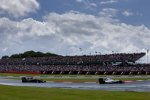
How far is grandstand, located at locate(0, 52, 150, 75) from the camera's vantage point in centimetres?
10032

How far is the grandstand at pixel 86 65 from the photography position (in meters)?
100

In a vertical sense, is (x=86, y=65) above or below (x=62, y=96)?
above

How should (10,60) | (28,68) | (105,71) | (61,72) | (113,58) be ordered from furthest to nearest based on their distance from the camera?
(10,60), (28,68), (113,58), (61,72), (105,71)

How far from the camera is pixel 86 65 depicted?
117688 mm

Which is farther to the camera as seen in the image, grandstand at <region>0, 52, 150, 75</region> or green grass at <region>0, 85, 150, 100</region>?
grandstand at <region>0, 52, 150, 75</region>

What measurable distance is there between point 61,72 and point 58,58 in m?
27.0

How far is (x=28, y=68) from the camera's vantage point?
13050cm

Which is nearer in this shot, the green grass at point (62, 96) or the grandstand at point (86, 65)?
the green grass at point (62, 96)

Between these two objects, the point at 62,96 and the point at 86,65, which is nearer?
the point at 62,96

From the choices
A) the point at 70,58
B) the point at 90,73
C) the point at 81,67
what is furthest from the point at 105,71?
the point at 70,58

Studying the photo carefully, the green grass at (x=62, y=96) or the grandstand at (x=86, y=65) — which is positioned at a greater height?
the grandstand at (x=86, y=65)

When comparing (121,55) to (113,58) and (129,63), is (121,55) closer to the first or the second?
(113,58)

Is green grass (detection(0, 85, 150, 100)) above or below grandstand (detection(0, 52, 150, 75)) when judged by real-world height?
below

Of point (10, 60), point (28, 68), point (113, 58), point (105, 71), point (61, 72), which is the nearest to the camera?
point (105, 71)
